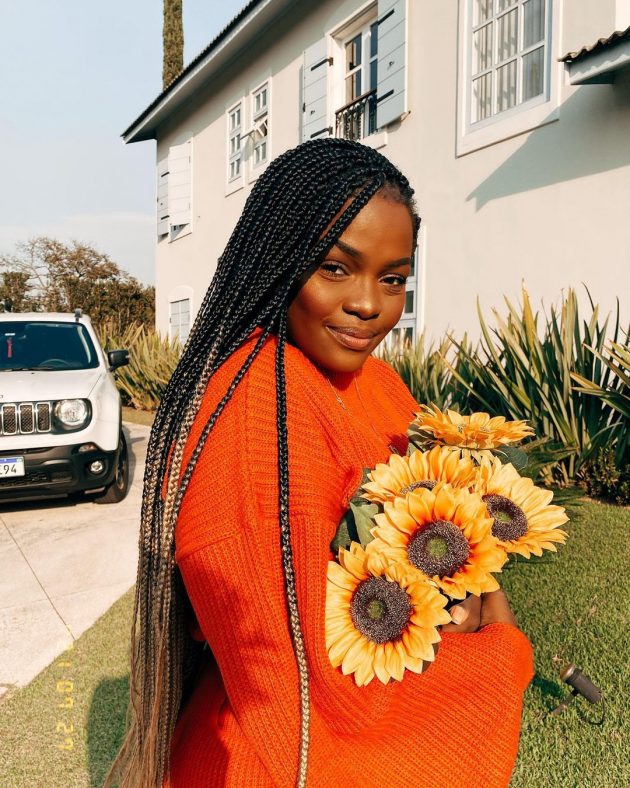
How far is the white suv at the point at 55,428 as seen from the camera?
225 inches

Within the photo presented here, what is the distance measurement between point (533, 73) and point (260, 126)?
6.23 metres

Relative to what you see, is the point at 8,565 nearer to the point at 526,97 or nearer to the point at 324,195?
the point at 324,195

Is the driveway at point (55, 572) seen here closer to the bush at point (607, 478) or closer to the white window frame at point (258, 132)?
the bush at point (607, 478)

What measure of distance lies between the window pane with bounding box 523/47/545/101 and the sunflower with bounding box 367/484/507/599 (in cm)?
708

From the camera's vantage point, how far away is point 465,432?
1.33 m

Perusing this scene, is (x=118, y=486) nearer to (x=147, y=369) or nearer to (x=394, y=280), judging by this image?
(x=394, y=280)

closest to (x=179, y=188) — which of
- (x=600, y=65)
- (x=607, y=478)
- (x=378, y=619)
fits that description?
(x=600, y=65)

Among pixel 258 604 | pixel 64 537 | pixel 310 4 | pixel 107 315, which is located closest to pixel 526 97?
pixel 310 4

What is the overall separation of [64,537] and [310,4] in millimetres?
9083

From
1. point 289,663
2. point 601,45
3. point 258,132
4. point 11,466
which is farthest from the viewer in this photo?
point 258,132

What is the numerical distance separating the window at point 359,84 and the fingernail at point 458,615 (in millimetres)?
9036

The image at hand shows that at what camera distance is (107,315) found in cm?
2306

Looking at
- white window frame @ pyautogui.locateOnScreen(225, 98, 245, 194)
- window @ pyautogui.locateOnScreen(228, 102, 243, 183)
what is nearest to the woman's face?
white window frame @ pyautogui.locateOnScreen(225, 98, 245, 194)

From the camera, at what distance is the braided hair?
111cm
